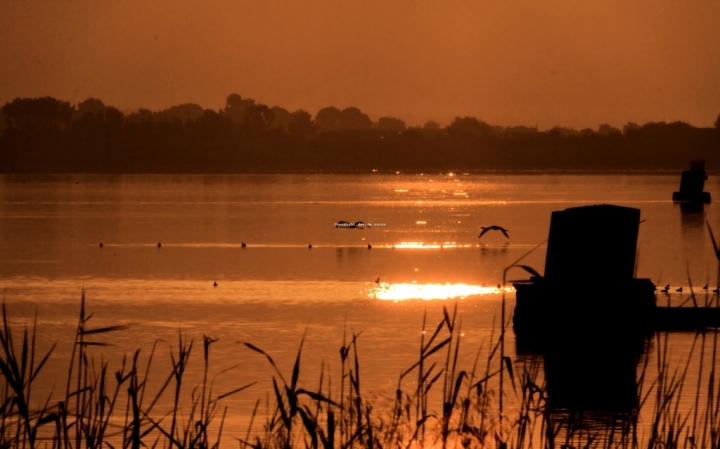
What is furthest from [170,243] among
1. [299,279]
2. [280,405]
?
[280,405]

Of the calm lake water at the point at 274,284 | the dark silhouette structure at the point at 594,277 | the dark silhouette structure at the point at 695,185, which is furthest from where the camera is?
the dark silhouette structure at the point at 695,185

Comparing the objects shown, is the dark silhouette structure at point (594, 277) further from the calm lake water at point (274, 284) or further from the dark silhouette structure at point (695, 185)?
the dark silhouette structure at point (695, 185)

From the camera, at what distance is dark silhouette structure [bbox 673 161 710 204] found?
329 ft

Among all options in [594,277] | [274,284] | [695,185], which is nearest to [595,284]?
[594,277]

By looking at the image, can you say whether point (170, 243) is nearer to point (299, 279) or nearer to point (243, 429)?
point (299, 279)

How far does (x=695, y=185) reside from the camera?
102125 millimetres

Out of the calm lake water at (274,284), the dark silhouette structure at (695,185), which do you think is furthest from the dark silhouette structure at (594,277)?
the dark silhouette structure at (695,185)

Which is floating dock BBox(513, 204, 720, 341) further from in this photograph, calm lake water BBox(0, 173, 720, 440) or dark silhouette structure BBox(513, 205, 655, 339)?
calm lake water BBox(0, 173, 720, 440)

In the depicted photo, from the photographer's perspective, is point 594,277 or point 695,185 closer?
point 594,277

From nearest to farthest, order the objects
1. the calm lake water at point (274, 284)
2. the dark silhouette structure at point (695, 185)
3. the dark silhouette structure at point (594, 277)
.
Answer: the dark silhouette structure at point (594, 277) < the calm lake water at point (274, 284) < the dark silhouette structure at point (695, 185)

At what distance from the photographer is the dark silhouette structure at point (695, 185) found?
329 ft

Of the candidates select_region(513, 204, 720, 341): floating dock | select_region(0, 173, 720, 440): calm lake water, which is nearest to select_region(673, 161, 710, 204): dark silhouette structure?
select_region(0, 173, 720, 440): calm lake water

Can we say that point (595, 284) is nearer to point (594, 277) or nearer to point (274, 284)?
point (594, 277)

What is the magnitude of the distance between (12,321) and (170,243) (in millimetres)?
33976
